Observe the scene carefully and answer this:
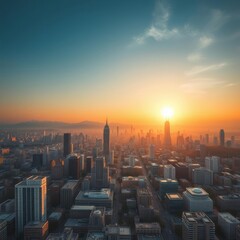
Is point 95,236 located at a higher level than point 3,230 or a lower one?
lower

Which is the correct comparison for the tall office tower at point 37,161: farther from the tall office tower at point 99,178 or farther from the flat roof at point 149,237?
the flat roof at point 149,237

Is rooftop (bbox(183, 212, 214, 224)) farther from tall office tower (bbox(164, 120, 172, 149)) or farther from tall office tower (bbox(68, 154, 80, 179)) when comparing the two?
tall office tower (bbox(164, 120, 172, 149))

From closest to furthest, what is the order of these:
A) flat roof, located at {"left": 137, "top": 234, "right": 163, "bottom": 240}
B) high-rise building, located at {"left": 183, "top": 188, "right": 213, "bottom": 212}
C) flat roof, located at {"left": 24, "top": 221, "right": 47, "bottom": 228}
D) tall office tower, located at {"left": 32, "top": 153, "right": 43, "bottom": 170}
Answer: flat roof, located at {"left": 24, "top": 221, "right": 47, "bottom": 228} < flat roof, located at {"left": 137, "top": 234, "right": 163, "bottom": 240} < high-rise building, located at {"left": 183, "top": 188, "right": 213, "bottom": 212} < tall office tower, located at {"left": 32, "top": 153, "right": 43, "bottom": 170}

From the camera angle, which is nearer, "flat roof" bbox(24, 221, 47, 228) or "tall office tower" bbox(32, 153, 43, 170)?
"flat roof" bbox(24, 221, 47, 228)

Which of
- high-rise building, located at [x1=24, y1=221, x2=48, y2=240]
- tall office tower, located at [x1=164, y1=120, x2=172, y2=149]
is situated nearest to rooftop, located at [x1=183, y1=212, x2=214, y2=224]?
high-rise building, located at [x1=24, y1=221, x2=48, y2=240]

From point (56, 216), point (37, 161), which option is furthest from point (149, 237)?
point (37, 161)

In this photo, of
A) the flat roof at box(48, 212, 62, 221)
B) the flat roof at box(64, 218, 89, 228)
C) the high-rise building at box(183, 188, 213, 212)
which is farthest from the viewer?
the high-rise building at box(183, 188, 213, 212)

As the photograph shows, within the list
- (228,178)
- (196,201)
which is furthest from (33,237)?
(228,178)

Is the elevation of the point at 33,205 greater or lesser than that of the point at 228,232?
greater

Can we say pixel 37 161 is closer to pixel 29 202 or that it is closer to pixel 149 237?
pixel 29 202

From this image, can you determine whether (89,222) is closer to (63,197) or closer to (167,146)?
(63,197)

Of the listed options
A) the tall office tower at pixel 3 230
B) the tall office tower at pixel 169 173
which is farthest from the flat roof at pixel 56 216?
the tall office tower at pixel 169 173
